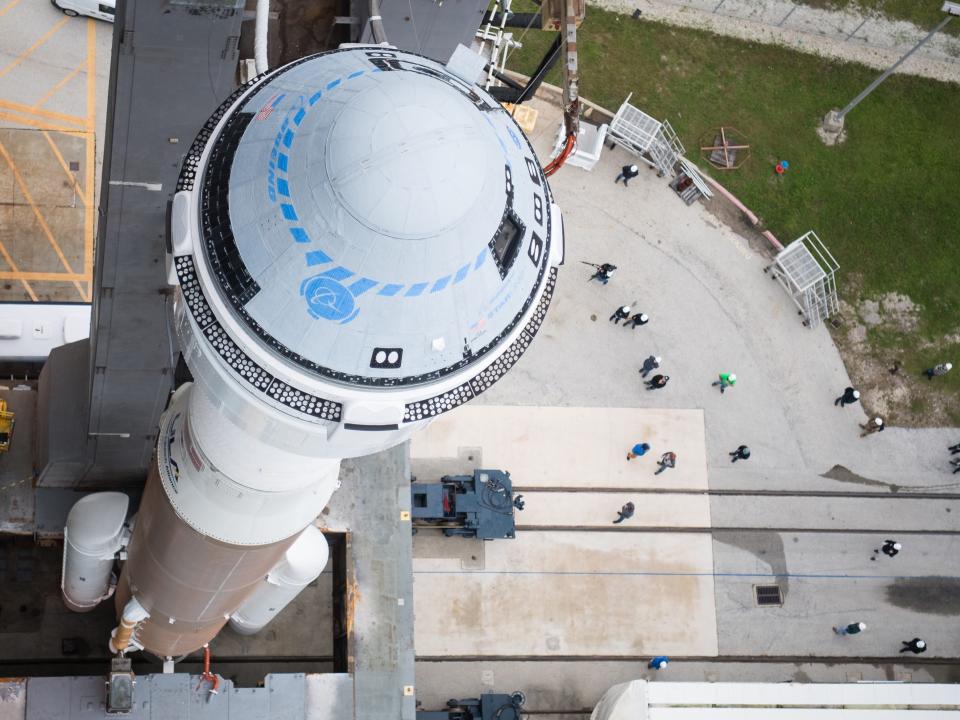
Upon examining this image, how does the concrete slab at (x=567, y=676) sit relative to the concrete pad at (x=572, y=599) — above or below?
below

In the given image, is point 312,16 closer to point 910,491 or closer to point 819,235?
point 819,235

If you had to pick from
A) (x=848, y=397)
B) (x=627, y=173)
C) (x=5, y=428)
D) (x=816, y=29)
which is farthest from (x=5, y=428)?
(x=816, y=29)

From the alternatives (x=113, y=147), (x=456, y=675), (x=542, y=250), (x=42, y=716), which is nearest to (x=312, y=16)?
(x=113, y=147)

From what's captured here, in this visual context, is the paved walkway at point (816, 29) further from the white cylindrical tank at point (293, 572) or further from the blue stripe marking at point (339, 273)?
the blue stripe marking at point (339, 273)

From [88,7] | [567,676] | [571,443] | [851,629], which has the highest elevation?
[88,7]

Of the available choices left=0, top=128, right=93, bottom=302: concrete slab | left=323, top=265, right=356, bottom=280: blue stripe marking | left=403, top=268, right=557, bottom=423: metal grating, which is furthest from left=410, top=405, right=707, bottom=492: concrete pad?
left=323, top=265, right=356, bottom=280: blue stripe marking

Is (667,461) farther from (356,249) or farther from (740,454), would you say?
(356,249)

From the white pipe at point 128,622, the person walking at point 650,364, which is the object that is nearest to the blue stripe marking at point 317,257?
the white pipe at point 128,622
